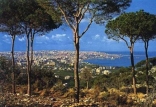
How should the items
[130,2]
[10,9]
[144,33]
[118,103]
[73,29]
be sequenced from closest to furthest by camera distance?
[118,103]
[73,29]
[130,2]
[10,9]
[144,33]

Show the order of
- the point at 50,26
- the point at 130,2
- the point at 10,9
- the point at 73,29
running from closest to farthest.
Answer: the point at 73,29, the point at 130,2, the point at 10,9, the point at 50,26

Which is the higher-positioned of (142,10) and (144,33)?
(142,10)

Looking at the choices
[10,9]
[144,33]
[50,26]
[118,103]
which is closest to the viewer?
[118,103]

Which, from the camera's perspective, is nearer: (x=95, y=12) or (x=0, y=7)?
(x=95, y=12)

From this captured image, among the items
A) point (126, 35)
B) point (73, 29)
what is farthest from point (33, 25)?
point (126, 35)

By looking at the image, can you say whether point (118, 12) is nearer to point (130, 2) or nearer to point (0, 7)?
point (130, 2)

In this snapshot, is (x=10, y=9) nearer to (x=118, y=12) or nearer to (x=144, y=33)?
(x=118, y=12)

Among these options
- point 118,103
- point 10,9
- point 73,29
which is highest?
point 10,9

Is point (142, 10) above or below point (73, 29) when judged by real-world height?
above

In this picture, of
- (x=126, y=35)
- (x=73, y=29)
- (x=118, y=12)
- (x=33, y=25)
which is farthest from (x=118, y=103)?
(x=126, y=35)
